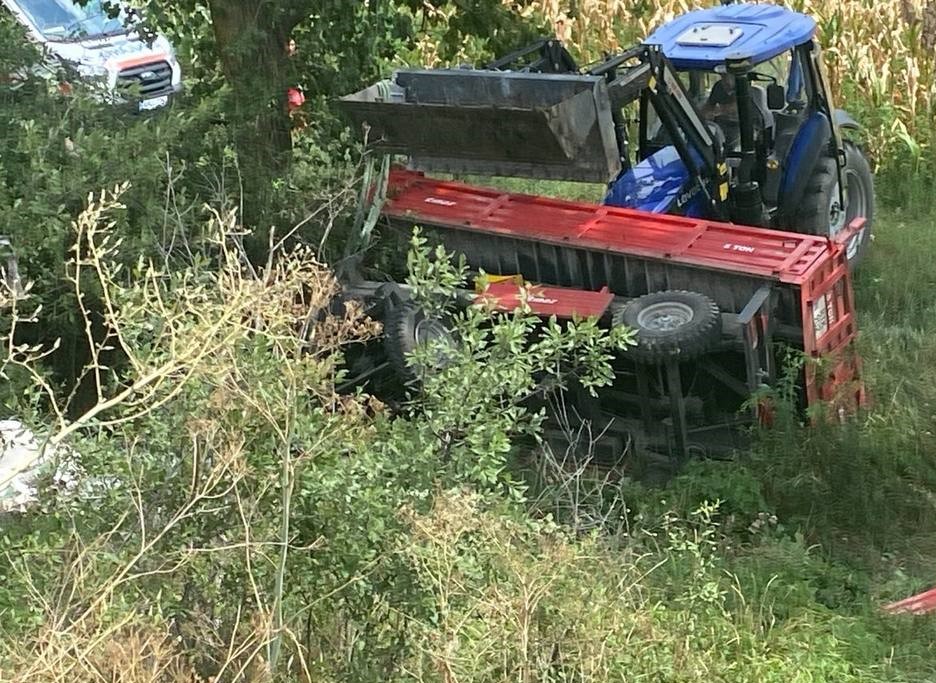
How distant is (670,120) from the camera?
7887 millimetres

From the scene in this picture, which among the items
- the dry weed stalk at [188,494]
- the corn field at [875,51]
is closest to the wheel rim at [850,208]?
the corn field at [875,51]

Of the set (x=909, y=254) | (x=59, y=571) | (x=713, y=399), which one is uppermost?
(x=59, y=571)

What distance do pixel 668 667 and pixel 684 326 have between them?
9.28 feet

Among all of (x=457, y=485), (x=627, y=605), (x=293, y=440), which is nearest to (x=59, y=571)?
(x=293, y=440)

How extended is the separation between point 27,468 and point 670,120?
5208 mm

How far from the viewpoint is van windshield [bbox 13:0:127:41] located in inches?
543

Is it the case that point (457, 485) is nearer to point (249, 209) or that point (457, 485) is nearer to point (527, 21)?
point (249, 209)

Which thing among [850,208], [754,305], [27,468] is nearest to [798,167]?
[850,208]

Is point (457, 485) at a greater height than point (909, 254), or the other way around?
point (457, 485)

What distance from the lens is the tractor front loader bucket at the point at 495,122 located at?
24.5 feet

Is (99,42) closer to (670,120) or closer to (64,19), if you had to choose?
(64,19)

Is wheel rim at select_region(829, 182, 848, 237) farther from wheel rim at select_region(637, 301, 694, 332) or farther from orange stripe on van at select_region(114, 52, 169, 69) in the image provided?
orange stripe on van at select_region(114, 52, 169, 69)

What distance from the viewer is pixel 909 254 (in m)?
10.2

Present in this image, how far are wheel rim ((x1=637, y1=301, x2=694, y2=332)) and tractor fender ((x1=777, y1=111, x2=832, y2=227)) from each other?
79.6 inches
